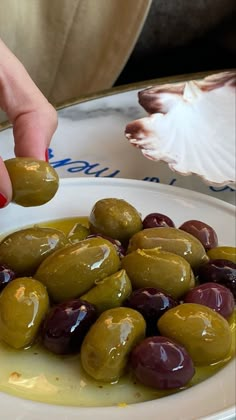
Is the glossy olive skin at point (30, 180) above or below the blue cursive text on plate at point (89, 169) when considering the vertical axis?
above

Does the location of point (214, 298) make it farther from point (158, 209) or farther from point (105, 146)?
point (105, 146)

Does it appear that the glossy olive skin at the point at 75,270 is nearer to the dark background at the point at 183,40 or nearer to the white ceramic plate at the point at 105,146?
the white ceramic plate at the point at 105,146

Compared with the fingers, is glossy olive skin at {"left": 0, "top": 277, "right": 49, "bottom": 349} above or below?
below

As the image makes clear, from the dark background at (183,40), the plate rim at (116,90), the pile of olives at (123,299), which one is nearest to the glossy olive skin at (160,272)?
the pile of olives at (123,299)

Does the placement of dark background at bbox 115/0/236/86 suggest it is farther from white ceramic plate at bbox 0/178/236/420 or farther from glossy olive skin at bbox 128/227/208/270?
glossy olive skin at bbox 128/227/208/270

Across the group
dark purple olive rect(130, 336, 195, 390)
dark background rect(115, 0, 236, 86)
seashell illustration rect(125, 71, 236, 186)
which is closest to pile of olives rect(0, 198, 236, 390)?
dark purple olive rect(130, 336, 195, 390)

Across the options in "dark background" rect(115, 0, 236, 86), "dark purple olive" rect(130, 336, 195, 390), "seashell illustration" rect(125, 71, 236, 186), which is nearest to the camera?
"dark purple olive" rect(130, 336, 195, 390)
